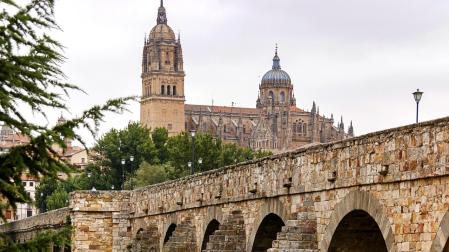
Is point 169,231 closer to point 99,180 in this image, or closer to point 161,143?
point 99,180

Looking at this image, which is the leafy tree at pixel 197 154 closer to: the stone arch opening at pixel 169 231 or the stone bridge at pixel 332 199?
the stone arch opening at pixel 169 231

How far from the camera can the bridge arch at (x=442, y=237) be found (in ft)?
52.4

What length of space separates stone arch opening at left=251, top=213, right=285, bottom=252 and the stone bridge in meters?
0.02

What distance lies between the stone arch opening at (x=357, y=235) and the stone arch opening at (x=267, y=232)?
4.29m

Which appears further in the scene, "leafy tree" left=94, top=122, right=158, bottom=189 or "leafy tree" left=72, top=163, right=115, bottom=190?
"leafy tree" left=94, top=122, right=158, bottom=189

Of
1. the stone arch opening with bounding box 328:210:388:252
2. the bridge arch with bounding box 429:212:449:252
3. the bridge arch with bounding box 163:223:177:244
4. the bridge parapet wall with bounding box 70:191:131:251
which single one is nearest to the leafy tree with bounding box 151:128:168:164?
the bridge parapet wall with bounding box 70:191:131:251

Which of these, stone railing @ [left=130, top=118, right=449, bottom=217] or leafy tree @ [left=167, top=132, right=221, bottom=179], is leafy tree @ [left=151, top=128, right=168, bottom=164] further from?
stone railing @ [left=130, top=118, right=449, bottom=217]

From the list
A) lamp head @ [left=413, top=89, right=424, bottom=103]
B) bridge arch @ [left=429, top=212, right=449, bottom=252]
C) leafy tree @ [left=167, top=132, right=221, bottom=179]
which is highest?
leafy tree @ [left=167, top=132, right=221, bottom=179]

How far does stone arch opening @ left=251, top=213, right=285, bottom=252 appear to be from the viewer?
1013 inches

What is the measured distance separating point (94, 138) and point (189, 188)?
70.2 feet

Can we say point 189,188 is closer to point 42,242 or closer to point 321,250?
point 321,250

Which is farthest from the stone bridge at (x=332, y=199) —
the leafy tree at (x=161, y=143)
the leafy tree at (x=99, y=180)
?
the leafy tree at (x=161, y=143)

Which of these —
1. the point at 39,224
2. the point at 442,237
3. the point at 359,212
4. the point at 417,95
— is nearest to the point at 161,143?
the point at 39,224

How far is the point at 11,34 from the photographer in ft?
36.6
